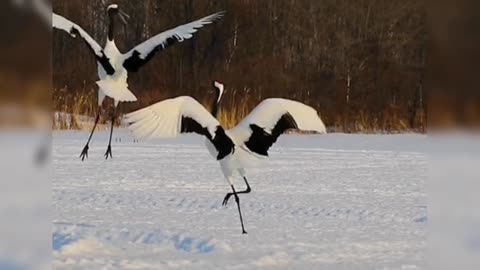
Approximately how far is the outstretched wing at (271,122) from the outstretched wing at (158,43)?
262 mm

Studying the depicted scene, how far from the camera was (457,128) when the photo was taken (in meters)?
0.54

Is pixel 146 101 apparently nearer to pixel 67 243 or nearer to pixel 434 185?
pixel 67 243

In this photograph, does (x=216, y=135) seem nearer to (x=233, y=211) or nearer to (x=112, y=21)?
(x=112, y=21)

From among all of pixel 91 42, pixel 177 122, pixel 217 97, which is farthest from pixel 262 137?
pixel 91 42

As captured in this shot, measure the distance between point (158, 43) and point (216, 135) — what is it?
0.29 m

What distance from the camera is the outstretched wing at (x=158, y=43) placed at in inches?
66.3

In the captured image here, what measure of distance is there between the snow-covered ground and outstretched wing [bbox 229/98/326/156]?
0.52m

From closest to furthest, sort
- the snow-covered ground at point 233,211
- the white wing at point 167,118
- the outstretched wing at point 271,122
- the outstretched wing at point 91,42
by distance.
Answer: the white wing at point 167,118
the outstretched wing at point 91,42
the outstretched wing at point 271,122
the snow-covered ground at point 233,211

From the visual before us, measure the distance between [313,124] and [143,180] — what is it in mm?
3149

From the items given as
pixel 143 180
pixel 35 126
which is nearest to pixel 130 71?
pixel 35 126

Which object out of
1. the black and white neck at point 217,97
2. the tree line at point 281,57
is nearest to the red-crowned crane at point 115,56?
the black and white neck at point 217,97

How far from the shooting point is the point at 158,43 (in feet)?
5.93

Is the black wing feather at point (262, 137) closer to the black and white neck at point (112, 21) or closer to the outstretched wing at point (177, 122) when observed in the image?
the outstretched wing at point (177, 122)

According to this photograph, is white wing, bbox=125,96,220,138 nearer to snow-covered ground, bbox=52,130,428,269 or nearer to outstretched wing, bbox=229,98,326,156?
outstretched wing, bbox=229,98,326,156
